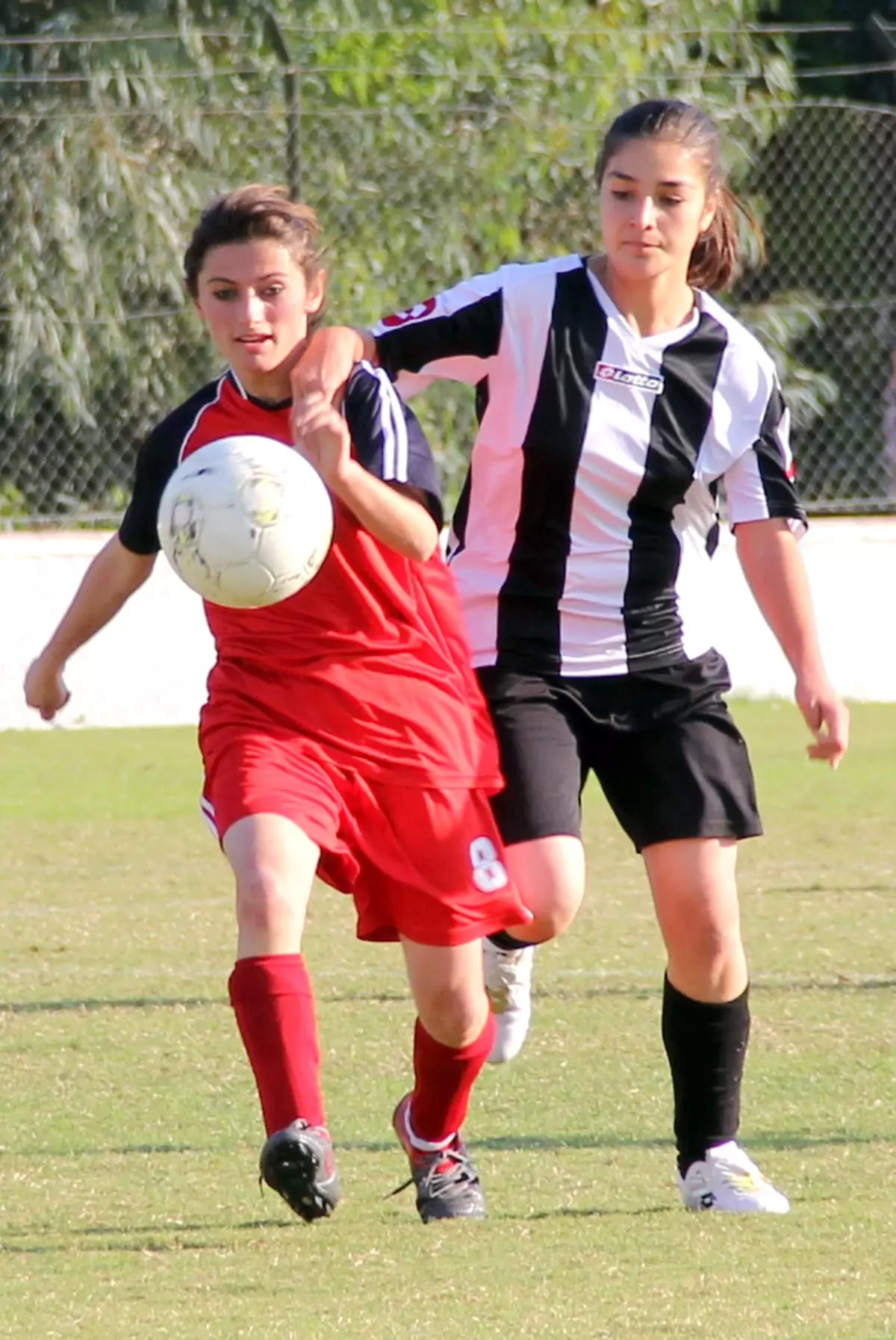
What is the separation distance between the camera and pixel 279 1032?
3.73m

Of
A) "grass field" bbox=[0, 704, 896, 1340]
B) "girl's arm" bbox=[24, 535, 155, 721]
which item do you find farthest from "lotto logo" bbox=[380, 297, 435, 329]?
"grass field" bbox=[0, 704, 896, 1340]

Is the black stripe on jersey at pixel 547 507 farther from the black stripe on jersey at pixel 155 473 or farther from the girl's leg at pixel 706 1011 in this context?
the black stripe on jersey at pixel 155 473

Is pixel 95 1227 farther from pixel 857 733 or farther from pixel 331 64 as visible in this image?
pixel 331 64

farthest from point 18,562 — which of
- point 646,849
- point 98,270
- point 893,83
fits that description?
point 646,849

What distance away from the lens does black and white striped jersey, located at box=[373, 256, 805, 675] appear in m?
A: 4.33

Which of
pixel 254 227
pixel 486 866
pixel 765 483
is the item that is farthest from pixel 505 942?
pixel 254 227

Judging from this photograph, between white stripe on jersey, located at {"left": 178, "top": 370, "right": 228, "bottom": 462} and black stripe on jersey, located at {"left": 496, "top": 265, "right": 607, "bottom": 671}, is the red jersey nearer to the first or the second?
white stripe on jersey, located at {"left": 178, "top": 370, "right": 228, "bottom": 462}

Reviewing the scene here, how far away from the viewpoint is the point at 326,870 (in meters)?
3.99

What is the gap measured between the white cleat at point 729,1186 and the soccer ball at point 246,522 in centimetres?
120

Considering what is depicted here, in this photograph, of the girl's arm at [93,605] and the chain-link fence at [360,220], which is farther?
the chain-link fence at [360,220]

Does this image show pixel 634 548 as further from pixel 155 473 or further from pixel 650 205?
pixel 155 473

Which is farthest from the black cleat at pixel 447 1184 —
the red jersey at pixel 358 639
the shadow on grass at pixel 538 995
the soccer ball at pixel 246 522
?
the shadow on grass at pixel 538 995

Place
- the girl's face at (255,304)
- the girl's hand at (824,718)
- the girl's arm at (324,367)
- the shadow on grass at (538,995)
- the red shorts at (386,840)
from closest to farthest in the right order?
the red shorts at (386,840) → the girl's arm at (324,367) → the girl's face at (255,304) → the girl's hand at (824,718) → the shadow on grass at (538,995)

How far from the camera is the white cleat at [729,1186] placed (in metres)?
4.03
